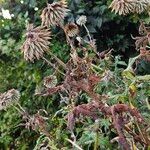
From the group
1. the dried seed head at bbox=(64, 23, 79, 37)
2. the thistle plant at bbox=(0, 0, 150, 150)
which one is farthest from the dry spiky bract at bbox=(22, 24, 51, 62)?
the dried seed head at bbox=(64, 23, 79, 37)

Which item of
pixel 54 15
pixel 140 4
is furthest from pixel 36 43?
pixel 140 4

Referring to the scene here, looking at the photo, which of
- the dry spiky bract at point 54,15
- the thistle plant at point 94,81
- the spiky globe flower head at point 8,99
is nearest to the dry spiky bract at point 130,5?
the thistle plant at point 94,81

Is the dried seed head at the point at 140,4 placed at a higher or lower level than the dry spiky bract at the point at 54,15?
lower

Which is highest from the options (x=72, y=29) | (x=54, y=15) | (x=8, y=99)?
(x=54, y=15)

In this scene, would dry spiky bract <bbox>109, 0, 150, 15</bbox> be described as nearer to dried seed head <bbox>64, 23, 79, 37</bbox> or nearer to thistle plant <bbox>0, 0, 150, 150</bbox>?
thistle plant <bbox>0, 0, 150, 150</bbox>

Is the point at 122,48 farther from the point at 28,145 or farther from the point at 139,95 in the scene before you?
the point at 139,95

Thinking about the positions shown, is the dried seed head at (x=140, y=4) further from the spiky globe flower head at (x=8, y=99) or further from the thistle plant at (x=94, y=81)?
the spiky globe flower head at (x=8, y=99)

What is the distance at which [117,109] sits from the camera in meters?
0.98

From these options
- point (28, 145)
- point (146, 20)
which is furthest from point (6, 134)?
point (146, 20)

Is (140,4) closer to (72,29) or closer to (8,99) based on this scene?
(72,29)

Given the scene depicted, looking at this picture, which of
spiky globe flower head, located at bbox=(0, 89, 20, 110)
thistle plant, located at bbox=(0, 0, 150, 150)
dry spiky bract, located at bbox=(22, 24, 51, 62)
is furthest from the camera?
spiky globe flower head, located at bbox=(0, 89, 20, 110)

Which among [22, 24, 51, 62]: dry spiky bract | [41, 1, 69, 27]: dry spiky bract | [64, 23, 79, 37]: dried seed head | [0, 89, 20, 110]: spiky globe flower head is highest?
[41, 1, 69, 27]: dry spiky bract

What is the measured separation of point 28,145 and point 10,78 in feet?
1.50

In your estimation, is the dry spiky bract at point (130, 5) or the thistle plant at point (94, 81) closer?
the thistle plant at point (94, 81)
